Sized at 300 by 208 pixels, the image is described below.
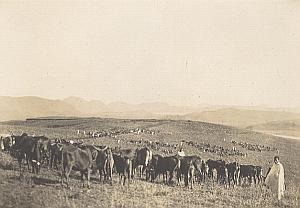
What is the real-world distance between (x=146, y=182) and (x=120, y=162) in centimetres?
19

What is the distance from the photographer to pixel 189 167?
373cm

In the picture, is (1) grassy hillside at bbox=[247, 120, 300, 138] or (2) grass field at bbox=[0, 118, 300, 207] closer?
(2) grass field at bbox=[0, 118, 300, 207]

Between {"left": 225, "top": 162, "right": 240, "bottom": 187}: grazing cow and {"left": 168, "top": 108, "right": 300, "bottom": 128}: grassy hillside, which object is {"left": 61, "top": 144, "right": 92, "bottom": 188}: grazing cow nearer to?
{"left": 168, "top": 108, "right": 300, "bottom": 128}: grassy hillside

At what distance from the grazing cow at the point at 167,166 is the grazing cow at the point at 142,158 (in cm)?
6

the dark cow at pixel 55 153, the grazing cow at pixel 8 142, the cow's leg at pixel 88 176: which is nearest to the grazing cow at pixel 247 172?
the cow's leg at pixel 88 176

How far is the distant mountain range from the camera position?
374 cm

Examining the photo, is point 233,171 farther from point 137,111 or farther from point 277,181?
point 137,111

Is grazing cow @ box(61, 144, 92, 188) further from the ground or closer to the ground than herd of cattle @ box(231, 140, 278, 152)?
closer to the ground

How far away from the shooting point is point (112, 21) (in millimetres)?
3795

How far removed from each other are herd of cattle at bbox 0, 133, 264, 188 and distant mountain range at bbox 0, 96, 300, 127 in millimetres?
157

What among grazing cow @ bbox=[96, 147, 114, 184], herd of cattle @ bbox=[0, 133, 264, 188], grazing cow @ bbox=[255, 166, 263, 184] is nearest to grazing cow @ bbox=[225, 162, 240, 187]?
herd of cattle @ bbox=[0, 133, 264, 188]

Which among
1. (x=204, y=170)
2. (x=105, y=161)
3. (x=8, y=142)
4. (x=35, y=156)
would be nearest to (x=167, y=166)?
(x=204, y=170)

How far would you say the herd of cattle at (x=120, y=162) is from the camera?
12.1ft

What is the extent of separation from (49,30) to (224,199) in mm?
1393
